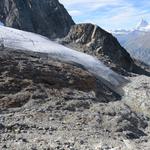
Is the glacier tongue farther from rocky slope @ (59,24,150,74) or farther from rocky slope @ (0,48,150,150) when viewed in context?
rocky slope @ (59,24,150,74)

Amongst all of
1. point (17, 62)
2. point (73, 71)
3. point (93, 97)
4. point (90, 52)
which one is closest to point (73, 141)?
point (93, 97)

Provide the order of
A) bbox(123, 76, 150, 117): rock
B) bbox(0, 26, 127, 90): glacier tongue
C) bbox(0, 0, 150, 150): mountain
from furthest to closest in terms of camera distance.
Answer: bbox(0, 26, 127, 90): glacier tongue → bbox(123, 76, 150, 117): rock → bbox(0, 0, 150, 150): mountain

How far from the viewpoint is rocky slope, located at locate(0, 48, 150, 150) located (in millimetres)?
17328

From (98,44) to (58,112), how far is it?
1204 inches

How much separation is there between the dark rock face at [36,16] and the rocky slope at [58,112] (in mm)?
58686

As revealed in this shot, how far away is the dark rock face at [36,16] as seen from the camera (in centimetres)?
8854

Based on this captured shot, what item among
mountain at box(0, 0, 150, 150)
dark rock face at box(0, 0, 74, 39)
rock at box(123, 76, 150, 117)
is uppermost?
mountain at box(0, 0, 150, 150)

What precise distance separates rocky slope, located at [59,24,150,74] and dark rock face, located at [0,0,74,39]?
32.3 meters

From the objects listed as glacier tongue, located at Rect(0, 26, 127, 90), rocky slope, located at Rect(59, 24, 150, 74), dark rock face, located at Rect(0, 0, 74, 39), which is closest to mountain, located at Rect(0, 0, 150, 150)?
glacier tongue, located at Rect(0, 26, 127, 90)

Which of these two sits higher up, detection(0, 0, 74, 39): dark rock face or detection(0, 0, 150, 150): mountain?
detection(0, 0, 150, 150): mountain

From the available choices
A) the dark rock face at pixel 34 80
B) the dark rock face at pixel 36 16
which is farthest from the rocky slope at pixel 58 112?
the dark rock face at pixel 36 16

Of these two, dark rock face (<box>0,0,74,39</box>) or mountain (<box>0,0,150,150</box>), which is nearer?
mountain (<box>0,0,150,150</box>)

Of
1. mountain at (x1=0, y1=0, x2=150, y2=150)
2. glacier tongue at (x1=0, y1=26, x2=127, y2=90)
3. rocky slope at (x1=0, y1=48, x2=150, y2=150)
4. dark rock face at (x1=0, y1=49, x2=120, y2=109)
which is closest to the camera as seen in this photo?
rocky slope at (x1=0, y1=48, x2=150, y2=150)

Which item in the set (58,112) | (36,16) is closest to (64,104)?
(58,112)
